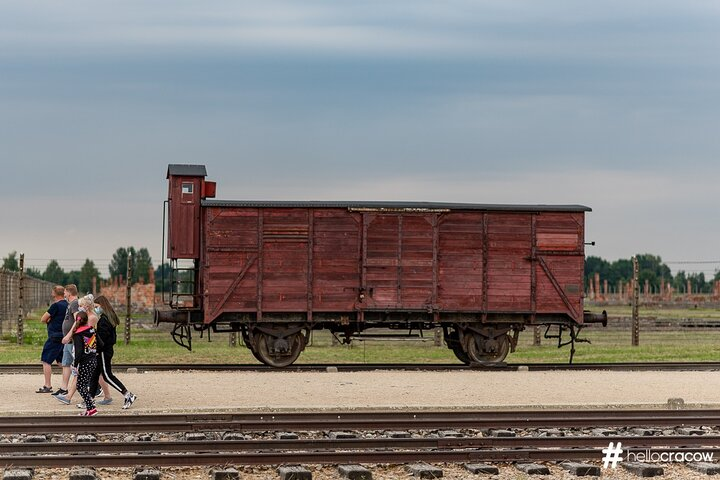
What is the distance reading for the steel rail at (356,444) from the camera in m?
11.8

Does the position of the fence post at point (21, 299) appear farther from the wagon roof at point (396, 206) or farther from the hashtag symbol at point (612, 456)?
the hashtag symbol at point (612, 456)

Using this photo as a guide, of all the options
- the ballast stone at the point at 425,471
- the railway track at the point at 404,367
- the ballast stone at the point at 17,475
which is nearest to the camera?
the ballast stone at the point at 17,475

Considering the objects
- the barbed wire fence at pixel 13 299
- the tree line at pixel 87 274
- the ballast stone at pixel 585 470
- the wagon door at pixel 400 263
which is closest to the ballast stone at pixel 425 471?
the ballast stone at pixel 585 470

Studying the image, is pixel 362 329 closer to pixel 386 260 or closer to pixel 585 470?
pixel 386 260

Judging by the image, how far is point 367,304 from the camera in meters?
23.5

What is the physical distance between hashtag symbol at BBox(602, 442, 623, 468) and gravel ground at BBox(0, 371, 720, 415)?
4.83 meters

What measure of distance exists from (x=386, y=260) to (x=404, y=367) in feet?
7.73

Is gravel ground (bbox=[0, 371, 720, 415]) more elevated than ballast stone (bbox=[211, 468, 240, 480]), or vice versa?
gravel ground (bbox=[0, 371, 720, 415])

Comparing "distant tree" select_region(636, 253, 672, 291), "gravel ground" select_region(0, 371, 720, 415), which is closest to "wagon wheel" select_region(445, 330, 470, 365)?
"gravel ground" select_region(0, 371, 720, 415)

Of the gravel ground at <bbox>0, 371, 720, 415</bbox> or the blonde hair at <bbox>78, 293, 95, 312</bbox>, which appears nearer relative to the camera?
the blonde hair at <bbox>78, 293, 95, 312</bbox>

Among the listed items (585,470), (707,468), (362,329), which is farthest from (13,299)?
(707,468)

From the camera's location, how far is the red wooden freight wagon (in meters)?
23.3

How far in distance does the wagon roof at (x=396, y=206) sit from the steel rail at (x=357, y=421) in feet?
29.3

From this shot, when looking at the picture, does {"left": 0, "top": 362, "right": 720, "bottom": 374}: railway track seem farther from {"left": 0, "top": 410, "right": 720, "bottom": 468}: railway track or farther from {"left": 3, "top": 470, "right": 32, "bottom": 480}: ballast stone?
{"left": 3, "top": 470, "right": 32, "bottom": 480}: ballast stone
